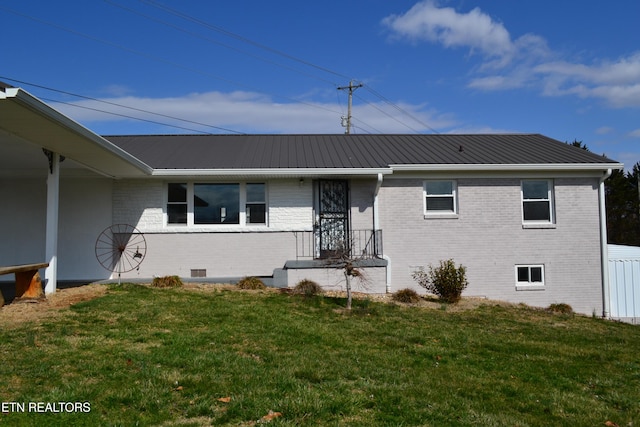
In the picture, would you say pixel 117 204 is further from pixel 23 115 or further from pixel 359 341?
pixel 359 341

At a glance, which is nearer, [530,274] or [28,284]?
[28,284]

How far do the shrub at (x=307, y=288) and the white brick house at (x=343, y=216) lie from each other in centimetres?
127

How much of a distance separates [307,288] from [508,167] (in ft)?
20.5

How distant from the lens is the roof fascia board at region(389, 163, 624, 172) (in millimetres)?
12969

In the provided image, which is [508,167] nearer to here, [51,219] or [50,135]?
[50,135]

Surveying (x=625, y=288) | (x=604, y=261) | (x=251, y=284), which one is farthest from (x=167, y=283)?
(x=625, y=288)

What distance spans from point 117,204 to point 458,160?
8.90 m

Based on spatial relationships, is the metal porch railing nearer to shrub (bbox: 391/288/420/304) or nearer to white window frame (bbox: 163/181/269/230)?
white window frame (bbox: 163/181/269/230)

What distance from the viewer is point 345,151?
1476 centimetres

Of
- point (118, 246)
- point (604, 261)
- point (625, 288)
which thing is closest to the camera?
point (118, 246)

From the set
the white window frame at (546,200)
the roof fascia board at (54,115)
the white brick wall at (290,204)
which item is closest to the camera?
the roof fascia board at (54,115)

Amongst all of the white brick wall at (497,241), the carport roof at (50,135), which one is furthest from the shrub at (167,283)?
the white brick wall at (497,241)

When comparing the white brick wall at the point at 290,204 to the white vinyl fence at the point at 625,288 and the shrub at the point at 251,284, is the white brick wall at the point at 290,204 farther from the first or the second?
the white vinyl fence at the point at 625,288
